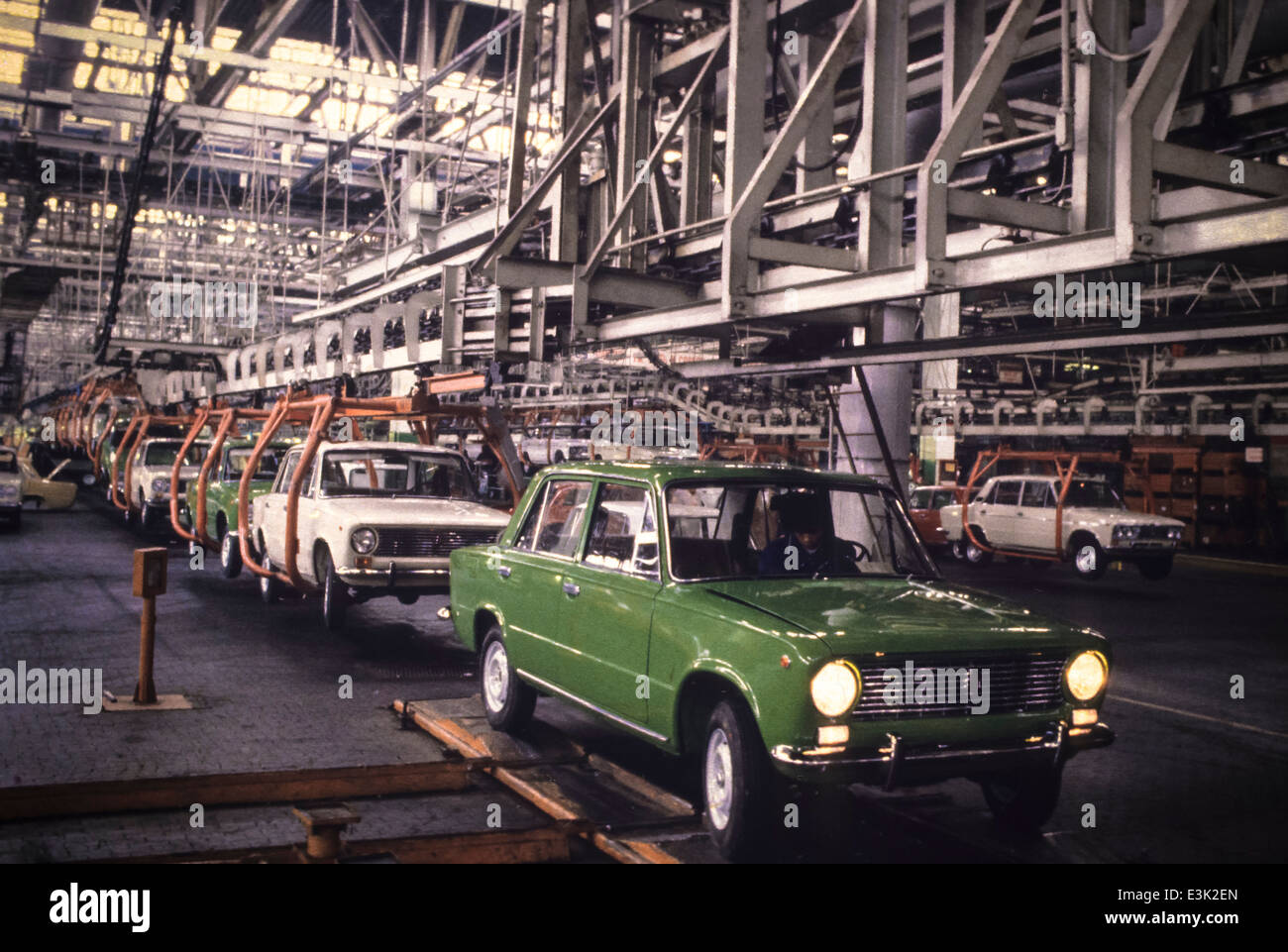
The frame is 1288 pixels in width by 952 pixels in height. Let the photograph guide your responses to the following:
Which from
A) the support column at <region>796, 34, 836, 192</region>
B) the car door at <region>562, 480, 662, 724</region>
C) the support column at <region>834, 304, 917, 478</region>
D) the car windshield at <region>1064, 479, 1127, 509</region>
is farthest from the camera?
the car windshield at <region>1064, 479, 1127, 509</region>

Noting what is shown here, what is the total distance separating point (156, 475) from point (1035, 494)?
15.5 meters

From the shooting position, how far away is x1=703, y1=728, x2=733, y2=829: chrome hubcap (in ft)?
16.1

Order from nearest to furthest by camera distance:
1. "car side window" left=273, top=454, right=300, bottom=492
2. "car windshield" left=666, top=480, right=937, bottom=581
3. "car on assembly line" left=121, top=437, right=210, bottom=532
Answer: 1. "car windshield" left=666, top=480, right=937, bottom=581
2. "car side window" left=273, top=454, right=300, bottom=492
3. "car on assembly line" left=121, top=437, right=210, bottom=532

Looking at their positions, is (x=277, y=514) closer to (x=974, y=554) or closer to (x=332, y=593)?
(x=332, y=593)

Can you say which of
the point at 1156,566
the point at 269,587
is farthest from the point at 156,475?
the point at 1156,566

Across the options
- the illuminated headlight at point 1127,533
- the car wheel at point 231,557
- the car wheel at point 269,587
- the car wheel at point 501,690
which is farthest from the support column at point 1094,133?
the illuminated headlight at point 1127,533

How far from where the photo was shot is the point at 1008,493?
21172 millimetres

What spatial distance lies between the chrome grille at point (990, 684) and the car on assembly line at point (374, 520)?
20.2 feet

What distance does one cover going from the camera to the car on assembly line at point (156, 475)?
20406 mm

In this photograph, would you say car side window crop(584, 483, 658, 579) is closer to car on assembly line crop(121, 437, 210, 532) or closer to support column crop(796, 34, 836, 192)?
support column crop(796, 34, 836, 192)

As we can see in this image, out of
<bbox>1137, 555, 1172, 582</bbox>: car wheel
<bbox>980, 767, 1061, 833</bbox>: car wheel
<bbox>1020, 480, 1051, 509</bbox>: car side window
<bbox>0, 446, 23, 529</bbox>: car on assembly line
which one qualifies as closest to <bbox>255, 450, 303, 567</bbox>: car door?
<bbox>980, 767, 1061, 833</bbox>: car wheel

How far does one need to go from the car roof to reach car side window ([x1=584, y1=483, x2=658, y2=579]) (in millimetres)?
86

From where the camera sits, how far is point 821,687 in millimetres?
4543
